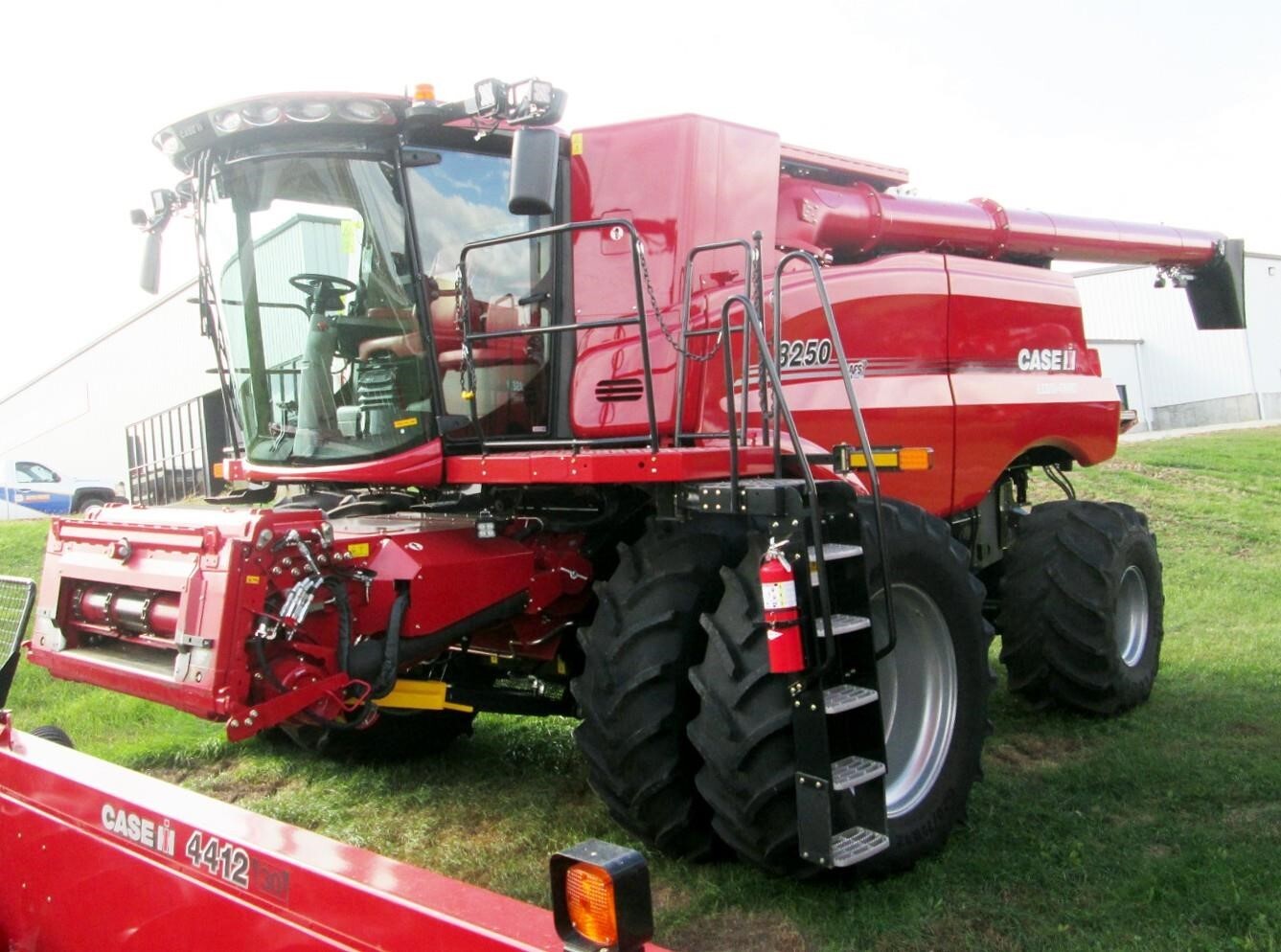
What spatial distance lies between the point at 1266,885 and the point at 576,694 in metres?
2.27

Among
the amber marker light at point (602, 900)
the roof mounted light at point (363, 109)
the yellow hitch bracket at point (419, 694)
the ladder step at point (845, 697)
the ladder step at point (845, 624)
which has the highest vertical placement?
the roof mounted light at point (363, 109)

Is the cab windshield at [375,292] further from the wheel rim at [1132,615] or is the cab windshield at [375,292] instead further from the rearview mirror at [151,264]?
the wheel rim at [1132,615]

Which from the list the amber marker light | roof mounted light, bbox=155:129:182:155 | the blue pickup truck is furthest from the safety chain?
the blue pickup truck

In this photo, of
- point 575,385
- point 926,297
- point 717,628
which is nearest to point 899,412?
point 926,297

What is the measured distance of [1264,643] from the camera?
738cm

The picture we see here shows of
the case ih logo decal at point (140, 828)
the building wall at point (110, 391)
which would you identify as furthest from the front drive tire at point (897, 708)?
the building wall at point (110, 391)

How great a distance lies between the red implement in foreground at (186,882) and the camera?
1957 mm

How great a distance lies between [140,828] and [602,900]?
128 centimetres

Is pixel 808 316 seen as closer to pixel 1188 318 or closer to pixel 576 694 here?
pixel 576 694

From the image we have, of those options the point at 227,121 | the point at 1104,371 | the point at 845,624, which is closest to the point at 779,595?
the point at 845,624

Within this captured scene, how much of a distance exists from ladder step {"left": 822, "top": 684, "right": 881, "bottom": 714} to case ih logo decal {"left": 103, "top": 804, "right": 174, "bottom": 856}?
1.76 m

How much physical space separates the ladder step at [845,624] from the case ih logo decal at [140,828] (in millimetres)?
1800

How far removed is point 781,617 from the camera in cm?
325

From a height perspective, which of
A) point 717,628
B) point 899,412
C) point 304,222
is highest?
point 304,222
